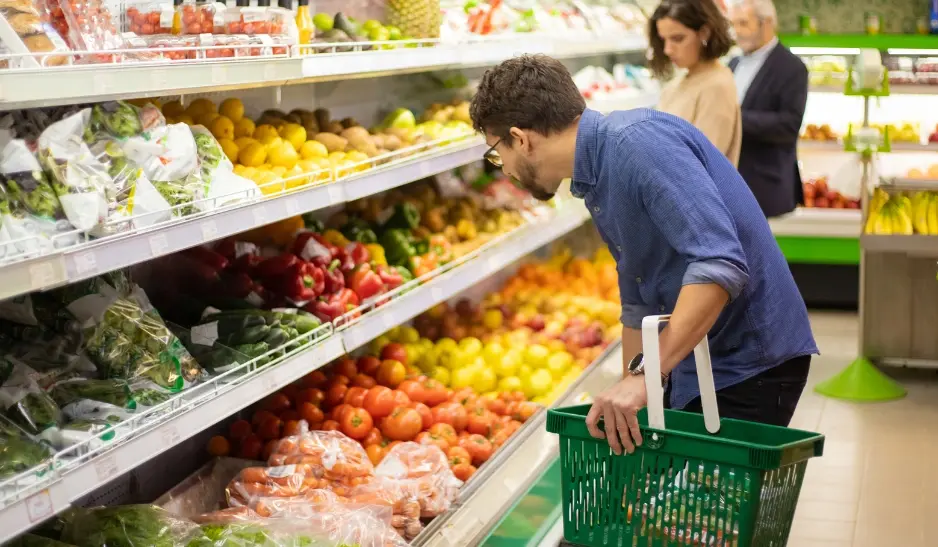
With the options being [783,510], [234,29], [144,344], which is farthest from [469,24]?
[783,510]

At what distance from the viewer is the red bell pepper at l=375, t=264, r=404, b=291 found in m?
3.97

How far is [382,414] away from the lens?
12.9 ft

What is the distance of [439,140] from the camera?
4281mm

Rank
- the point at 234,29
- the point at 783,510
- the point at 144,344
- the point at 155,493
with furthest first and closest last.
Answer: the point at 155,493 < the point at 234,29 < the point at 144,344 < the point at 783,510

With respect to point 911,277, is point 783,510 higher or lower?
higher

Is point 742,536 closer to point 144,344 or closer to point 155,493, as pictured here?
point 144,344

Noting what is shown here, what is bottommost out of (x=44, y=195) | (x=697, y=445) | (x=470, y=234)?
(x=470, y=234)

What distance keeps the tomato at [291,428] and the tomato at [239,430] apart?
0.11 metres

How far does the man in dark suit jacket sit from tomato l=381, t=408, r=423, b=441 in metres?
2.62

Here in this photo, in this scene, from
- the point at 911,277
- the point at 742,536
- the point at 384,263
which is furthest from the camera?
the point at 911,277

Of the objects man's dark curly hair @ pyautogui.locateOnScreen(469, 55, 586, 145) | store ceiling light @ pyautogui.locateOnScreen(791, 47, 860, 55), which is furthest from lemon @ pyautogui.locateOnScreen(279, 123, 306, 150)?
store ceiling light @ pyautogui.locateOnScreen(791, 47, 860, 55)

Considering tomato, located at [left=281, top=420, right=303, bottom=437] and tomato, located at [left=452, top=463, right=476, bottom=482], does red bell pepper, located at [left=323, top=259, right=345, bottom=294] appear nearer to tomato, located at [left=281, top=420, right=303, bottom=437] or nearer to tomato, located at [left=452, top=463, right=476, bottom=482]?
tomato, located at [left=281, top=420, right=303, bottom=437]

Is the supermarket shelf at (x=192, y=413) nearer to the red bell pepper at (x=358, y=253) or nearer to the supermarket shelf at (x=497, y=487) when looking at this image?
the red bell pepper at (x=358, y=253)

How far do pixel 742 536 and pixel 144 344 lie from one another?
56.5 inches
